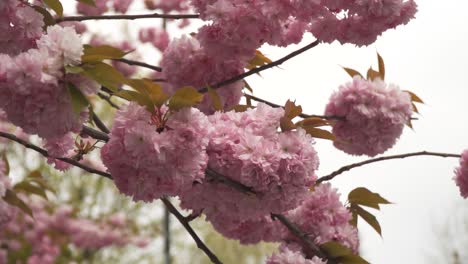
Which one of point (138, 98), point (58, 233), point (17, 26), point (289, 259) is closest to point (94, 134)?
point (138, 98)

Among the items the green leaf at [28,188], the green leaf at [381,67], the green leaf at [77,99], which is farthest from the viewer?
the green leaf at [28,188]

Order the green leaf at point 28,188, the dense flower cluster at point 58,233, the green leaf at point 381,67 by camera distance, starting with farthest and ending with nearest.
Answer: the dense flower cluster at point 58,233
the green leaf at point 28,188
the green leaf at point 381,67

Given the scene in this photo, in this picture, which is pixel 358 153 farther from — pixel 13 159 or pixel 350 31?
pixel 13 159

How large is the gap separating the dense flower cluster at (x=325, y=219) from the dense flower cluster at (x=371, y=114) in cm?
18

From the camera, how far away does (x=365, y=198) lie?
1.93 m

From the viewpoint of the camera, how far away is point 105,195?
9.48 m

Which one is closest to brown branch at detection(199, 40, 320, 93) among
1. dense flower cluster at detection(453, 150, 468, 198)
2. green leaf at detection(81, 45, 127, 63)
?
green leaf at detection(81, 45, 127, 63)

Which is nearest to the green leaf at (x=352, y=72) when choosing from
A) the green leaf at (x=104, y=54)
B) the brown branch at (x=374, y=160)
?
the brown branch at (x=374, y=160)

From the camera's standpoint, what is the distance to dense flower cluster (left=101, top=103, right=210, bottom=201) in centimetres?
120

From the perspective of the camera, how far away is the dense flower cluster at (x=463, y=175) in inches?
97.7

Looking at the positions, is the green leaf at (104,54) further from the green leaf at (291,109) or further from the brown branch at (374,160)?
the brown branch at (374,160)

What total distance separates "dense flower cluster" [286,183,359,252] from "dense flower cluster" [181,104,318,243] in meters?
0.54

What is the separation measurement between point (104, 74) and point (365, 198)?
104cm

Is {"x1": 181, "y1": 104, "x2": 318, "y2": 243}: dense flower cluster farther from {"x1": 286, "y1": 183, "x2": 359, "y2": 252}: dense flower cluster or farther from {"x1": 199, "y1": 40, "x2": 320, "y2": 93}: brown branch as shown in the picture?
{"x1": 286, "y1": 183, "x2": 359, "y2": 252}: dense flower cluster
